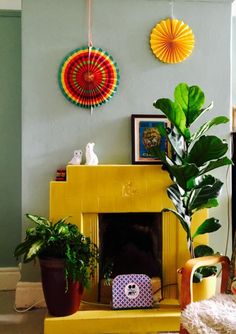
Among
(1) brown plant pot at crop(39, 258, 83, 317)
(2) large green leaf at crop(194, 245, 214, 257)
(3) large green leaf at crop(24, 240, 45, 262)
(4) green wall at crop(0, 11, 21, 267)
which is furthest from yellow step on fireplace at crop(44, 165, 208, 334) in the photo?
(4) green wall at crop(0, 11, 21, 267)

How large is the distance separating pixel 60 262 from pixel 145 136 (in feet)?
3.53

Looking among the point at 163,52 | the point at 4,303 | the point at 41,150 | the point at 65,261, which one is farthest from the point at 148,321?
the point at 163,52

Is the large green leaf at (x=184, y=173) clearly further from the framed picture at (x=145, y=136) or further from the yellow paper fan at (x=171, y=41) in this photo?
the yellow paper fan at (x=171, y=41)

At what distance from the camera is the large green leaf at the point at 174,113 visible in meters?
2.04

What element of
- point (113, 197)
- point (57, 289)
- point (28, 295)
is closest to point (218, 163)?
point (113, 197)

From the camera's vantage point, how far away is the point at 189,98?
6.79 ft

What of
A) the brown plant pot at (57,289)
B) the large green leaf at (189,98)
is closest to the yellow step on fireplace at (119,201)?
the brown plant pot at (57,289)

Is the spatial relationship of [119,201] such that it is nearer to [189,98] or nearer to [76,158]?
[76,158]

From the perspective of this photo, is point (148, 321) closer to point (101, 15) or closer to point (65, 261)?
point (65, 261)

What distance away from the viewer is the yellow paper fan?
2.49 metres

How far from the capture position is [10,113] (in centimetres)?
277

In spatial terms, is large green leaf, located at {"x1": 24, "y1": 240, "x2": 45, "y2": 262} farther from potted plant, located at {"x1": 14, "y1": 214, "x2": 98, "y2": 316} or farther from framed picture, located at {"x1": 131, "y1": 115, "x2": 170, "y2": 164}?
framed picture, located at {"x1": 131, "y1": 115, "x2": 170, "y2": 164}

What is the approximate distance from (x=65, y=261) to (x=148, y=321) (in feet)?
2.05

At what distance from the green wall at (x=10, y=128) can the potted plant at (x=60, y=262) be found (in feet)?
2.67
